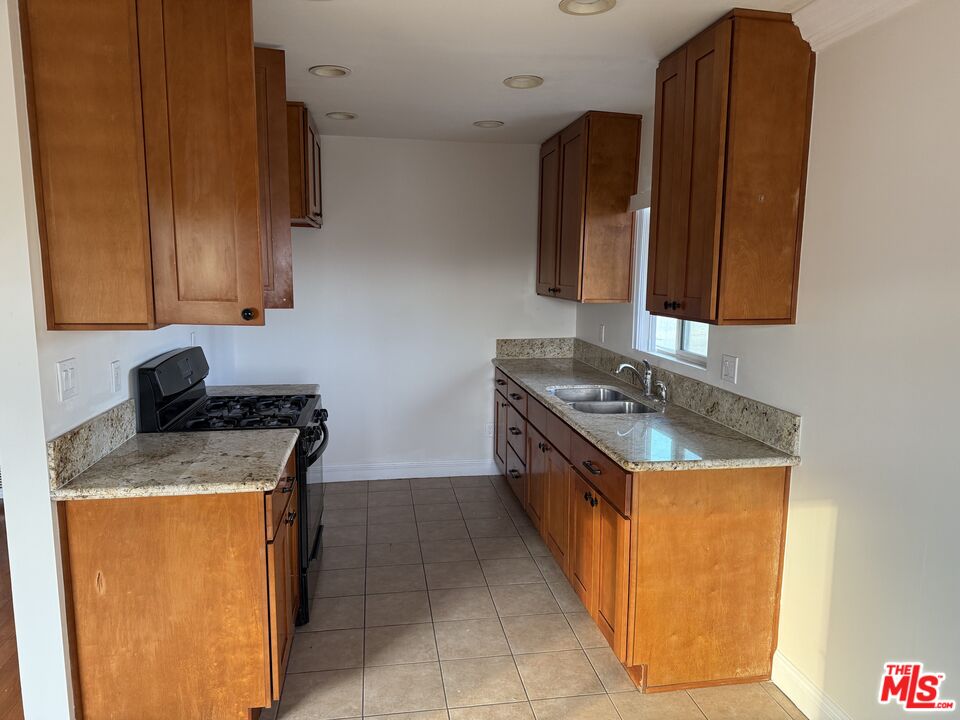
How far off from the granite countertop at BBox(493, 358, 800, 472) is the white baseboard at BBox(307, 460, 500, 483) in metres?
1.55

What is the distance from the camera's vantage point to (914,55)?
6.08 feet

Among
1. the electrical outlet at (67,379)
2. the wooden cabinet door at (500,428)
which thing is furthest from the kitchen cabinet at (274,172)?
the wooden cabinet door at (500,428)

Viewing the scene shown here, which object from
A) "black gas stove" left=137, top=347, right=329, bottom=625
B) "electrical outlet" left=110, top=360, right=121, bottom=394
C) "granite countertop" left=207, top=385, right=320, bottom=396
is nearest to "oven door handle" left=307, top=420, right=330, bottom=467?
"black gas stove" left=137, top=347, right=329, bottom=625

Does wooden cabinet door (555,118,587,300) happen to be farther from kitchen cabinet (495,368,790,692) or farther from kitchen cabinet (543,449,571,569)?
kitchen cabinet (495,368,790,692)

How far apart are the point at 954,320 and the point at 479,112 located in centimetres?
261

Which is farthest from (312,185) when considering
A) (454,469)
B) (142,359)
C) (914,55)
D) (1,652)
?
(914,55)

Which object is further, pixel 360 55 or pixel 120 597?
pixel 360 55

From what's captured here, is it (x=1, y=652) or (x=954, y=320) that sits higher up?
(x=954, y=320)

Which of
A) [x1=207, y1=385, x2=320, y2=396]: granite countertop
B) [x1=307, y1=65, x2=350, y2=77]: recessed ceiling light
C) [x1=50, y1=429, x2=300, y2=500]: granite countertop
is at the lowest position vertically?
[x1=207, y1=385, x2=320, y2=396]: granite countertop

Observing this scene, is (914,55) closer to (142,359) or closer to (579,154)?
(579,154)

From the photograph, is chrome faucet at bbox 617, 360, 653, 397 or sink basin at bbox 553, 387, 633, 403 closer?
chrome faucet at bbox 617, 360, 653, 397

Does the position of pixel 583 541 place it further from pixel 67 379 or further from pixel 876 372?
pixel 67 379

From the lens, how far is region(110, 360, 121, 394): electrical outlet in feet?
7.88

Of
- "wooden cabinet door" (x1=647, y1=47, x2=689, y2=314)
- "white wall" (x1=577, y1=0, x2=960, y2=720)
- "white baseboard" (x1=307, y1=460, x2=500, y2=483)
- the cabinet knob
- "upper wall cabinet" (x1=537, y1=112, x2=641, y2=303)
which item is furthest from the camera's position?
"white baseboard" (x1=307, y1=460, x2=500, y2=483)
